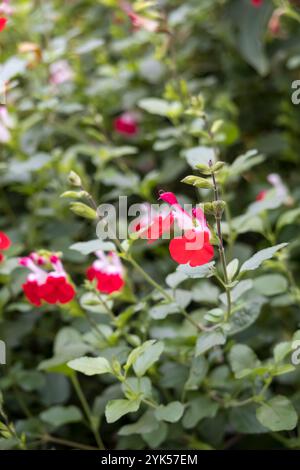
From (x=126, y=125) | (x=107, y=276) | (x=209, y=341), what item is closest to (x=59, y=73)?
(x=126, y=125)

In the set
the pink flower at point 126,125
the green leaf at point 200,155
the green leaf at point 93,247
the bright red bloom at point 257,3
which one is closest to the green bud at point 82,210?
the green leaf at point 93,247

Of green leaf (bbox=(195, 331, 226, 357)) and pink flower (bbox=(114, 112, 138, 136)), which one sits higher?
green leaf (bbox=(195, 331, 226, 357))

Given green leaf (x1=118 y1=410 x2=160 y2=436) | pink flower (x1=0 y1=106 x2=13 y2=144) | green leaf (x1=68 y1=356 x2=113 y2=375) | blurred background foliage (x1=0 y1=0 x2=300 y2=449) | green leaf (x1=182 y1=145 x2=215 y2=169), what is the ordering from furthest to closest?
pink flower (x1=0 y1=106 x2=13 y2=144) → blurred background foliage (x1=0 y1=0 x2=300 y2=449) → green leaf (x1=182 y1=145 x2=215 y2=169) → green leaf (x1=118 y1=410 x2=160 y2=436) → green leaf (x1=68 y1=356 x2=113 y2=375)

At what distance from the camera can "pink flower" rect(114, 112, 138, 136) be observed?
1821mm

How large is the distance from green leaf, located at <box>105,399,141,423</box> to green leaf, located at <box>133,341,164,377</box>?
45 mm

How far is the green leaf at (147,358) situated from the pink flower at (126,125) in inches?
36.7

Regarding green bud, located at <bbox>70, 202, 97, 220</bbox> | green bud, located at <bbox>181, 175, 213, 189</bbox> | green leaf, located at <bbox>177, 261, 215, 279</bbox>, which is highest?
green bud, located at <bbox>181, 175, 213, 189</bbox>

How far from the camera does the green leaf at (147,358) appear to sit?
0.99m

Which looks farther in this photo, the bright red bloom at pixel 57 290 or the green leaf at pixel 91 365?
the bright red bloom at pixel 57 290

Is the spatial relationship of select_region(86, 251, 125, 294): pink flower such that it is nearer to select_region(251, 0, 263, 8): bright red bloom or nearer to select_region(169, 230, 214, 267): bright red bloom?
select_region(169, 230, 214, 267): bright red bloom

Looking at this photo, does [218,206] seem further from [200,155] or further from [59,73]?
[59,73]

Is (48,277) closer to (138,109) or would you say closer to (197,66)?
(138,109)

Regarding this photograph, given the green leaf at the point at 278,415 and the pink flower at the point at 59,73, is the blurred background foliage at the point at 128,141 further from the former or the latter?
the green leaf at the point at 278,415

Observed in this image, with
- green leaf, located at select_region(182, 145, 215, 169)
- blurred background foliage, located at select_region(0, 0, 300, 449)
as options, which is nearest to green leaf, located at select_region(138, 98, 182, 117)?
blurred background foliage, located at select_region(0, 0, 300, 449)
